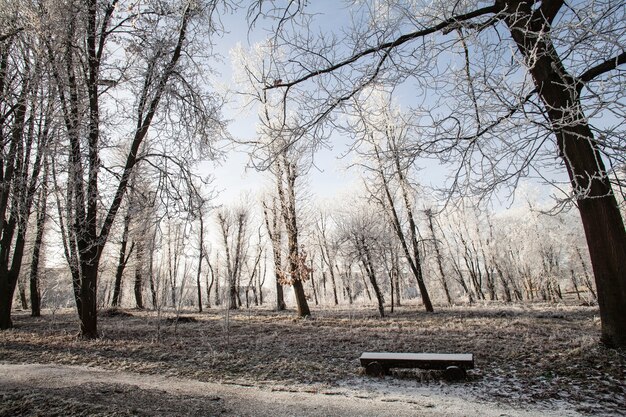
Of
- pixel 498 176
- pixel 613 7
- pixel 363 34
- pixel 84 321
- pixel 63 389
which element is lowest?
pixel 63 389

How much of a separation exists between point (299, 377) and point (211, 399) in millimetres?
1673

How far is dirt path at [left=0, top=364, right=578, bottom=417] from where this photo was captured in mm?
3736

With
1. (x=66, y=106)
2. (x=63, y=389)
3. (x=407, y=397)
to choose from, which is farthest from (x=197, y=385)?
(x=66, y=106)

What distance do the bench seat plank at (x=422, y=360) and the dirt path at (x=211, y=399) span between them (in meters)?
0.58

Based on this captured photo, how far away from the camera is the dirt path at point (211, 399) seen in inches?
147

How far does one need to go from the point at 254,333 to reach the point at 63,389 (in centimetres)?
619

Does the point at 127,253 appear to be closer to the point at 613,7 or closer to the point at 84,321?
the point at 84,321

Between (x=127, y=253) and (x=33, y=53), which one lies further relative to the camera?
(x=127, y=253)

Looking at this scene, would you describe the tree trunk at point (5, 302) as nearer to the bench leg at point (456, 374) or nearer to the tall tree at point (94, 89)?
the tall tree at point (94, 89)

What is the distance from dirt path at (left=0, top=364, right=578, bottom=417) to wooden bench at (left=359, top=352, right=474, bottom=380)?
59 centimetres

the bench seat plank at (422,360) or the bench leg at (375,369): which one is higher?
the bench seat plank at (422,360)

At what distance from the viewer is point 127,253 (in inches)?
863

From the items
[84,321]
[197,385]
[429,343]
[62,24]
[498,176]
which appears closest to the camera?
[498,176]

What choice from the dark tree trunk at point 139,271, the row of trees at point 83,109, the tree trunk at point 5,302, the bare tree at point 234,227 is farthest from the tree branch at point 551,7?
the bare tree at point 234,227
